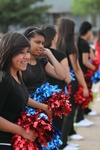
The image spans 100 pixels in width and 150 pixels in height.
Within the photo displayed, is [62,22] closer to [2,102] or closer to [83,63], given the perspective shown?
[83,63]

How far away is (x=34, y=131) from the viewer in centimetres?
334

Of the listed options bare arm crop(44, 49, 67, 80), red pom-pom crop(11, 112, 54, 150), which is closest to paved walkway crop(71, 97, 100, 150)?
bare arm crop(44, 49, 67, 80)

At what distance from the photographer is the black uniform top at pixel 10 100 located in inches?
125

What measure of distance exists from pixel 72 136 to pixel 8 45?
12.9 ft

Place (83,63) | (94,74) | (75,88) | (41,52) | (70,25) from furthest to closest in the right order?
1. (94,74)
2. (83,63)
3. (75,88)
4. (70,25)
5. (41,52)

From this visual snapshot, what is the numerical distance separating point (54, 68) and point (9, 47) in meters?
1.66

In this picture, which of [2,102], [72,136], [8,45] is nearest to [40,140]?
[2,102]

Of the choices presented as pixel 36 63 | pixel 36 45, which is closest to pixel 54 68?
pixel 36 63

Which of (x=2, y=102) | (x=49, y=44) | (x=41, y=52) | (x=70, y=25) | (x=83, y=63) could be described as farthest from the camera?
(x=83, y=63)

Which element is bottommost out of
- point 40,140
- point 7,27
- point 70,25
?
point 40,140

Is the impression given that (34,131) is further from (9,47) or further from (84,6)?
A: (84,6)

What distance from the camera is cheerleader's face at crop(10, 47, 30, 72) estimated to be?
3.32 meters

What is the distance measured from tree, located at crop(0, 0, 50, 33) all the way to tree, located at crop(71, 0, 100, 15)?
22.3 ft

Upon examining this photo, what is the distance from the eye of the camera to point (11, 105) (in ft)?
10.7
